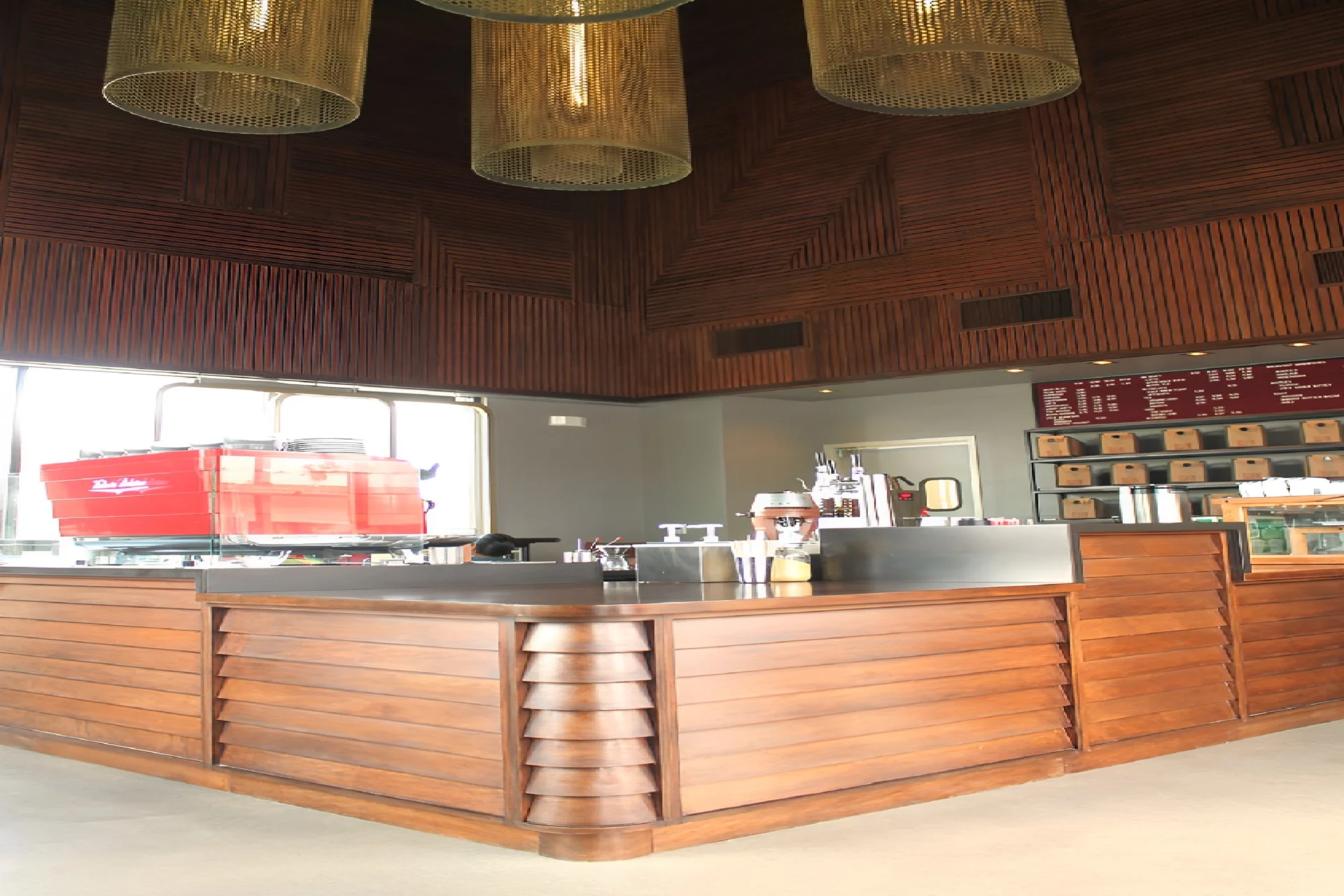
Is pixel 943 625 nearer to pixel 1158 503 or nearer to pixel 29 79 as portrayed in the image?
pixel 1158 503

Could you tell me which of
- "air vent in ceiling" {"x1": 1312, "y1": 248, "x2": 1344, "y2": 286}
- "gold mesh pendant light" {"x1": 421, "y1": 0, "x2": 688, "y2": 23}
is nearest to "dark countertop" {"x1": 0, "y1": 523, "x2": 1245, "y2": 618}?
"gold mesh pendant light" {"x1": 421, "y1": 0, "x2": 688, "y2": 23}

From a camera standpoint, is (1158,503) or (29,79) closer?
(1158,503)

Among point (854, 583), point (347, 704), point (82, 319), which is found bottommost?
point (347, 704)

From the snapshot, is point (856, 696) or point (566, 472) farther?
point (566, 472)

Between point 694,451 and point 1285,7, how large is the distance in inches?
212

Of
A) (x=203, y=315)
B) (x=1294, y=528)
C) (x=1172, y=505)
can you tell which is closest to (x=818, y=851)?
(x=1172, y=505)

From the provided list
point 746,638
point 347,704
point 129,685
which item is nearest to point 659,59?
point 746,638

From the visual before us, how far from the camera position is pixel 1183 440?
327 inches

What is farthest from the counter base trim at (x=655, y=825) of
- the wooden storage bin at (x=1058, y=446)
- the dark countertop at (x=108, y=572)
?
the wooden storage bin at (x=1058, y=446)

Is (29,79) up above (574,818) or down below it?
above

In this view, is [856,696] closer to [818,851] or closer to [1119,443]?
[818,851]

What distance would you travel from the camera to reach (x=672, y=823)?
303 centimetres

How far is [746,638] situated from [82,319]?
5.99 m

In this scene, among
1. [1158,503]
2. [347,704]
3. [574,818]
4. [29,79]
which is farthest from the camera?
[29,79]
